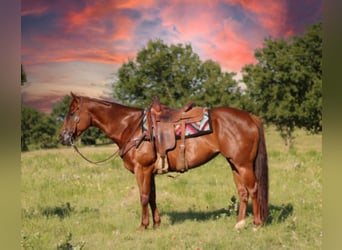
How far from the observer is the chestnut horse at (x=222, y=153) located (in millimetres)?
3092

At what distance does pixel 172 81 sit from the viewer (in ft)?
10.8

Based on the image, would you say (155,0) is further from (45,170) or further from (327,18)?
(45,170)

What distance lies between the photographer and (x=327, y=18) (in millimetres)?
3256

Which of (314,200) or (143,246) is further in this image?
(314,200)

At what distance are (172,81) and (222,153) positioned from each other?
68 centimetres

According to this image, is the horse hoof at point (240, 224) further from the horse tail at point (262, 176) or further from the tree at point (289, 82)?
the tree at point (289, 82)

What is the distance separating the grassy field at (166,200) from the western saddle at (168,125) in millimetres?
268

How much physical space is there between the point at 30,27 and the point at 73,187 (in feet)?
4.11

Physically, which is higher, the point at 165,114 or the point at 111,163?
the point at 165,114

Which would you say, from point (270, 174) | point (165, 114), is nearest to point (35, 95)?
point (165, 114)

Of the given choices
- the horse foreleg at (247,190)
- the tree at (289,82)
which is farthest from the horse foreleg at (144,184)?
the tree at (289,82)

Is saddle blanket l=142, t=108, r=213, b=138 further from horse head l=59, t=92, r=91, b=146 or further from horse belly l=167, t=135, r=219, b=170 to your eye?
horse head l=59, t=92, r=91, b=146

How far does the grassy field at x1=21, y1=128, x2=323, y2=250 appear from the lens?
313 centimetres

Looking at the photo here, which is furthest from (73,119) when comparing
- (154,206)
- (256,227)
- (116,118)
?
(256,227)
